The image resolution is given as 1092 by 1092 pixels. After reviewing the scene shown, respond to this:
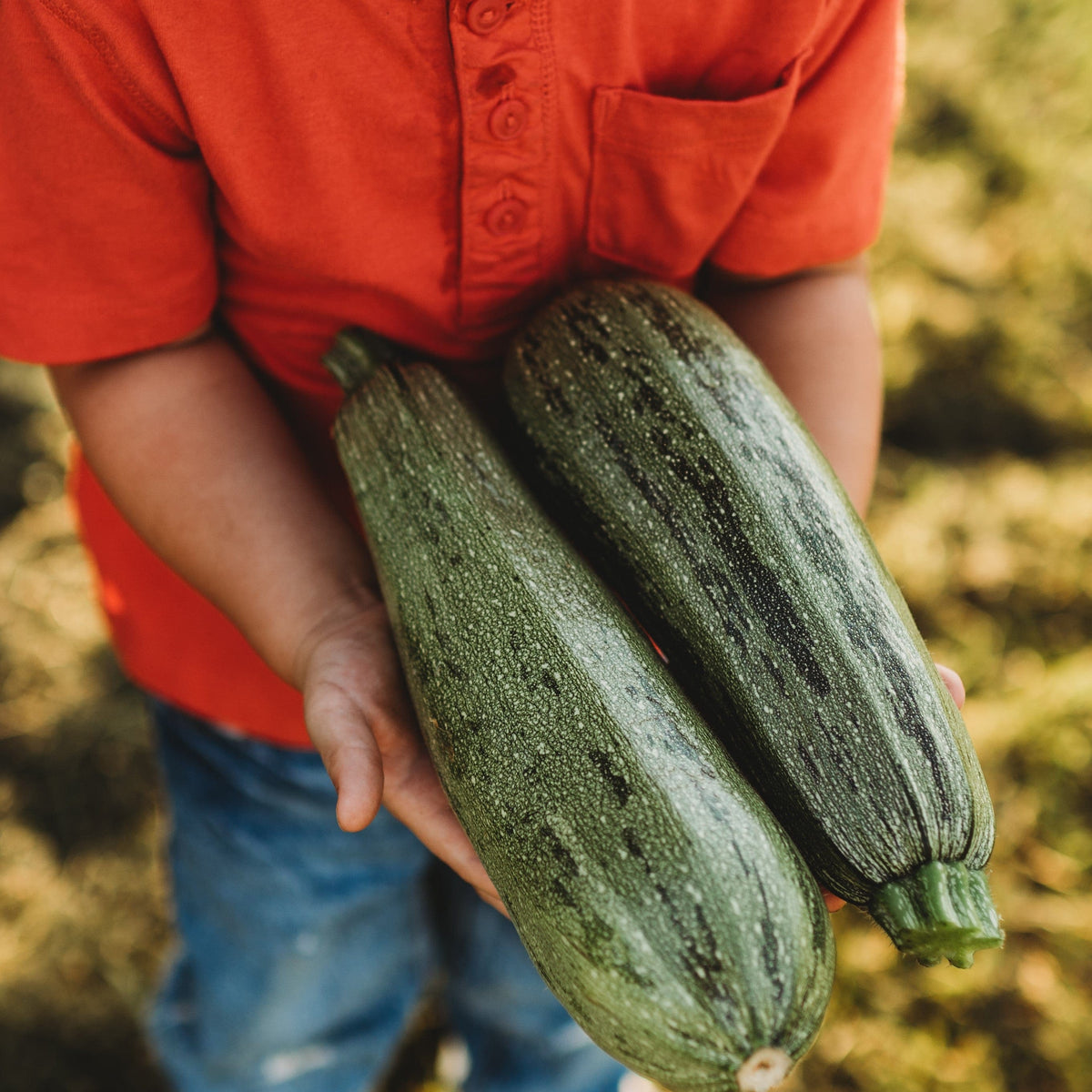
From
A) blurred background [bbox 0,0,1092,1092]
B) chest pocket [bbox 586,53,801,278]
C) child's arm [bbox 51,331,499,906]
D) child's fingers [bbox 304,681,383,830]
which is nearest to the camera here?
child's fingers [bbox 304,681,383,830]

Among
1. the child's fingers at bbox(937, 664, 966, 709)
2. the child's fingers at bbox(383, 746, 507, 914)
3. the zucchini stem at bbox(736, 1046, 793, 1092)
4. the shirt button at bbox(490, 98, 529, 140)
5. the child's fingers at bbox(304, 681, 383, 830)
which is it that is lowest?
the child's fingers at bbox(383, 746, 507, 914)

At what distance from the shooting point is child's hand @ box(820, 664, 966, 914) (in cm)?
99

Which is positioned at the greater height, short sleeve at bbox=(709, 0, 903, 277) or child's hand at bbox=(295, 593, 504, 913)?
short sleeve at bbox=(709, 0, 903, 277)

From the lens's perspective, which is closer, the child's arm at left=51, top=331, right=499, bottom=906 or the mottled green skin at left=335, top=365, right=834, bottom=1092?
the mottled green skin at left=335, top=365, right=834, bottom=1092

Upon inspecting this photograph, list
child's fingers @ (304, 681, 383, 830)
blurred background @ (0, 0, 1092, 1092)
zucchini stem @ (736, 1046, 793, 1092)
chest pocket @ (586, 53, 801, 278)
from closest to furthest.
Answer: zucchini stem @ (736, 1046, 793, 1092) → child's fingers @ (304, 681, 383, 830) → chest pocket @ (586, 53, 801, 278) → blurred background @ (0, 0, 1092, 1092)

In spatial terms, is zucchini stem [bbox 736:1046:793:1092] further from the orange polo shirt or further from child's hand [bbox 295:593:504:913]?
the orange polo shirt

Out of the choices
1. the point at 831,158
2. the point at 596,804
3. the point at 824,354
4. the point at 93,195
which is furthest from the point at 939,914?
the point at 93,195

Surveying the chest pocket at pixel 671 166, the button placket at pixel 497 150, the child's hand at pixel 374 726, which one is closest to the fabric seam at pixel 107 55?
the button placket at pixel 497 150

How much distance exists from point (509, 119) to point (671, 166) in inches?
8.4

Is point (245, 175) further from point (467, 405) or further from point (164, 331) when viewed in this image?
point (467, 405)

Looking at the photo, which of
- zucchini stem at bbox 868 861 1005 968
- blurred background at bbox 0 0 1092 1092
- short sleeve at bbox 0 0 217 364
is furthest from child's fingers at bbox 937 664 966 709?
blurred background at bbox 0 0 1092 1092

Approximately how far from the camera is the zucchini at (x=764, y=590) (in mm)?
924

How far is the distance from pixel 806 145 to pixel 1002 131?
8.85ft

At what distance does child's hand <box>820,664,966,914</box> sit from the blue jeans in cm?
88
